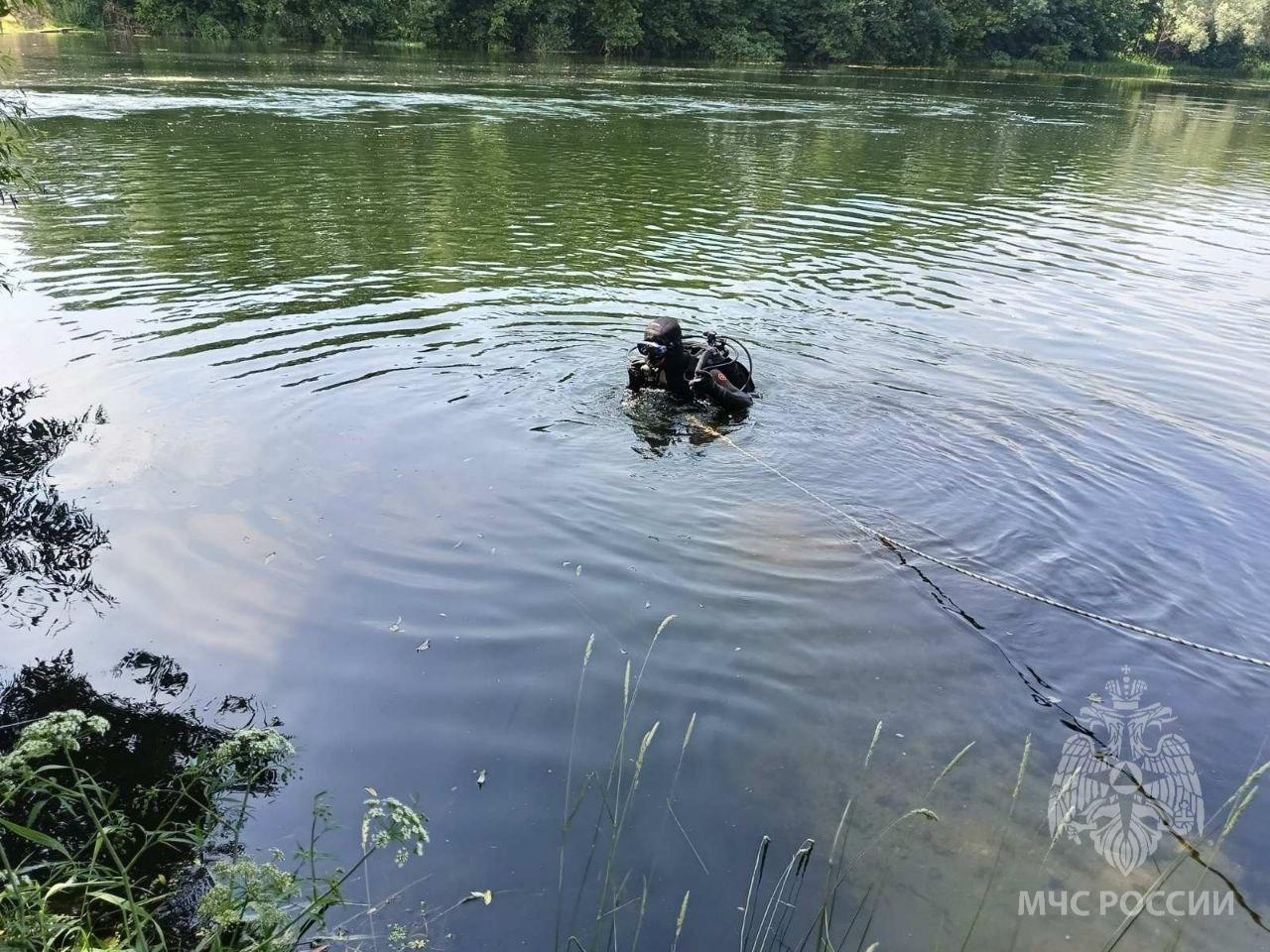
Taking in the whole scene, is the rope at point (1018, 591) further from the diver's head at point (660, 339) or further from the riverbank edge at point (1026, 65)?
the riverbank edge at point (1026, 65)

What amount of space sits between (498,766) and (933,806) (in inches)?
81.4

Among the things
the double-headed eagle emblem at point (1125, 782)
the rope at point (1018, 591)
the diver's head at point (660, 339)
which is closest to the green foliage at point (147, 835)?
the double-headed eagle emblem at point (1125, 782)

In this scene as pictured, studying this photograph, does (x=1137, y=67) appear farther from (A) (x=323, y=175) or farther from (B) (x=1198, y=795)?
(B) (x=1198, y=795)

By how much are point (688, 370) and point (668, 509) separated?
2.10 meters

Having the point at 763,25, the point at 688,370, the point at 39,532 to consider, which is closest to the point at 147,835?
the point at 39,532

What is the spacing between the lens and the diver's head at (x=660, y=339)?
7895mm

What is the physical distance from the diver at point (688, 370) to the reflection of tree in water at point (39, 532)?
460 centimetres

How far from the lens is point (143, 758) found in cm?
407

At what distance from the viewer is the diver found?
26.1 feet

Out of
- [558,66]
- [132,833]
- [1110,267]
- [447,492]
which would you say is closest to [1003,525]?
[447,492]

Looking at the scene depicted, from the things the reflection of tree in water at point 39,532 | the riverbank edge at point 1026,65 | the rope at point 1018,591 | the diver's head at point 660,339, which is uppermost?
the riverbank edge at point 1026,65

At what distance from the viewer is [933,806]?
4.09 meters

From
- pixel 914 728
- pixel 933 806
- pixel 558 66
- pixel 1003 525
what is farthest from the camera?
pixel 558 66

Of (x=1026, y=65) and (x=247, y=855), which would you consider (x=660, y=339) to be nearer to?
(x=247, y=855)
